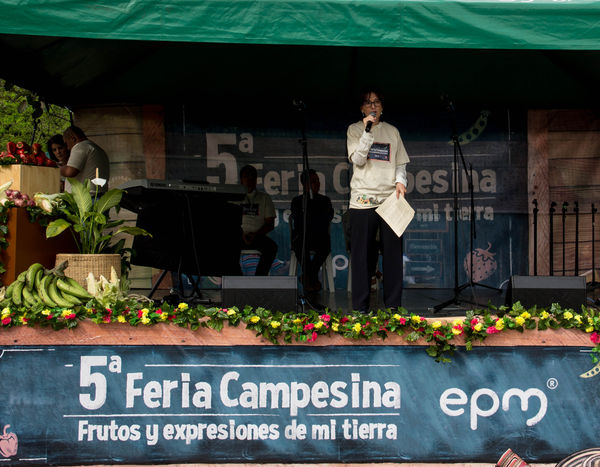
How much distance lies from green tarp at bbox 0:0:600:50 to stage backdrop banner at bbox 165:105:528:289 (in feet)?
11.8

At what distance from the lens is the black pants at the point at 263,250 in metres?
6.07

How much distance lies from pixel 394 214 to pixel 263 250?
8.70 feet

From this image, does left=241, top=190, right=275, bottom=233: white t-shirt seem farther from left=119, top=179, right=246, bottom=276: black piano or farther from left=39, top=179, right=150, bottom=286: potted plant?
left=39, top=179, right=150, bottom=286: potted plant

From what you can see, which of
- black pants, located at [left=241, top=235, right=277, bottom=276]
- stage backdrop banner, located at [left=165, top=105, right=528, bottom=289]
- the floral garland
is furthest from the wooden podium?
stage backdrop banner, located at [left=165, top=105, right=528, bottom=289]

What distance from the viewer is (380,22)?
310 centimetres

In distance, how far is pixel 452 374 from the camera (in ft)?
9.48

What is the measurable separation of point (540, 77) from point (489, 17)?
3.30 meters

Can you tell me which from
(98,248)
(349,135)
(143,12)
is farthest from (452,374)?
(143,12)

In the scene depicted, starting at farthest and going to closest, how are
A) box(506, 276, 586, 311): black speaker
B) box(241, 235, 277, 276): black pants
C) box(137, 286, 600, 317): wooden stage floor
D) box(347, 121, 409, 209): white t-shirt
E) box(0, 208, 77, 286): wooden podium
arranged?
box(241, 235, 277, 276): black pants, box(137, 286, 600, 317): wooden stage floor, box(347, 121, 409, 209): white t-shirt, box(0, 208, 77, 286): wooden podium, box(506, 276, 586, 311): black speaker

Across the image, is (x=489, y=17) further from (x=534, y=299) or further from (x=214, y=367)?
(x=214, y=367)

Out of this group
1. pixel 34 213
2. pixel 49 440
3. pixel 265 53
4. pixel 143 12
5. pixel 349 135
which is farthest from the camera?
pixel 265 53

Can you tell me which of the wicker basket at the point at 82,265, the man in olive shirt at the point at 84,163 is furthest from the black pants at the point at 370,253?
the man in olive shirt at the point at 84,163

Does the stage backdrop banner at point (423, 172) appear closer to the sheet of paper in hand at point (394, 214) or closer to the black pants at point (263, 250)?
the black pants at point (263, 250)

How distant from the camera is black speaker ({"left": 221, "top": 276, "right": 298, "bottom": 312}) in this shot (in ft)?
10.0
